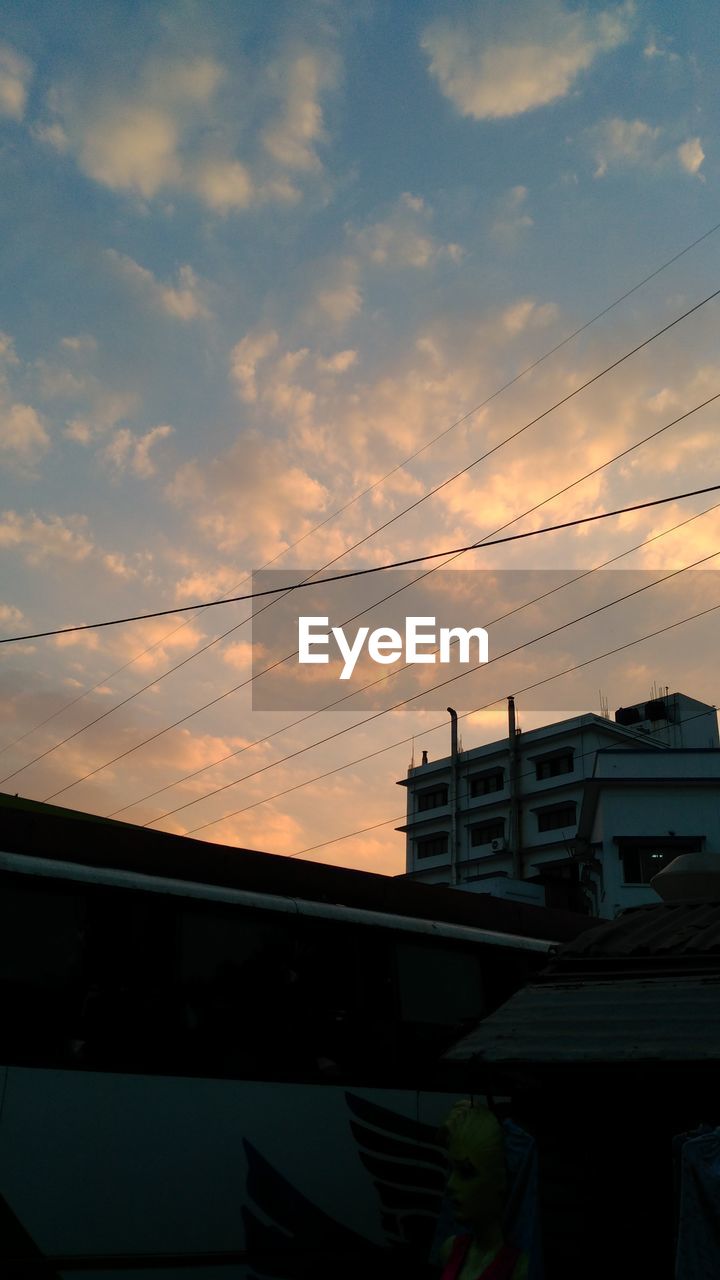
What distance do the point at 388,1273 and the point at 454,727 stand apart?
2243 inches

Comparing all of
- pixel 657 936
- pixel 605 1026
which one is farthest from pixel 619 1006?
pixel 657 936

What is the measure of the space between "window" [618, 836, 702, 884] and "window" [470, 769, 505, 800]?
2583 centimetres

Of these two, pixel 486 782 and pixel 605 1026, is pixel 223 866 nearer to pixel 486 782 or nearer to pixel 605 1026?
pixel 605 1026

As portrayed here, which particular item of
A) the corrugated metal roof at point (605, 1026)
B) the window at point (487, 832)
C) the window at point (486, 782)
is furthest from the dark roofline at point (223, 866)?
the window at point (486, 782)

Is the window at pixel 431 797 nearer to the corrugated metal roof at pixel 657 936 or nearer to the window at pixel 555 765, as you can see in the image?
the window at pixel 555 765

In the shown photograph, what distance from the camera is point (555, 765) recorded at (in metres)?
62.7

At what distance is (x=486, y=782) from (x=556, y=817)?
708 cm

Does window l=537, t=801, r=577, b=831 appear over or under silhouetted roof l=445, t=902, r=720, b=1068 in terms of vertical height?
over

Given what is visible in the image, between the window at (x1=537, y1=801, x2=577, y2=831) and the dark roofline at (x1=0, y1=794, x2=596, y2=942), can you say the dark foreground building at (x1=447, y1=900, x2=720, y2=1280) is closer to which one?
the dark roofline at (x1=0, y1=794, x2=596, y2=942)

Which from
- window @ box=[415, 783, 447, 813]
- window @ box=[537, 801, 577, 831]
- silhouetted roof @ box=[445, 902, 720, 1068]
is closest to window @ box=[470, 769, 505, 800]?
window @ box=[415, 783, 447, 813]

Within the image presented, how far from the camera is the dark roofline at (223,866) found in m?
7.11

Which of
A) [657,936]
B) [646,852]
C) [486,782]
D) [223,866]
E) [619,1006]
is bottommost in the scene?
[619,1006]

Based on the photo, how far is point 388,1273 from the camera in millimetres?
8023

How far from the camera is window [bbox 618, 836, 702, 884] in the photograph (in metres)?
38.8
